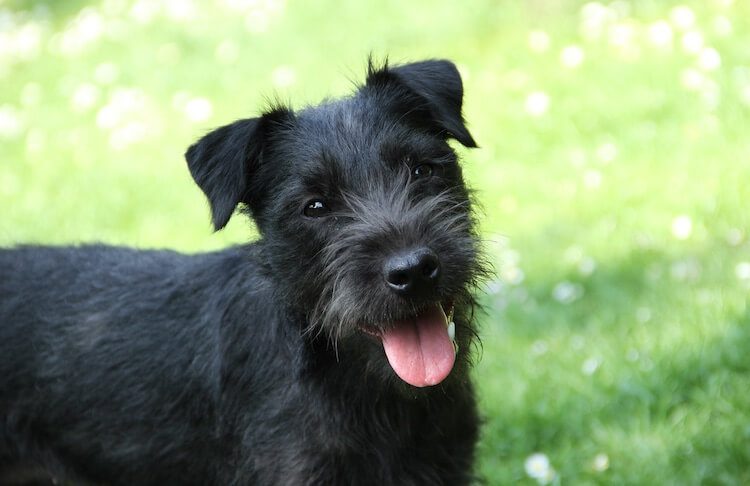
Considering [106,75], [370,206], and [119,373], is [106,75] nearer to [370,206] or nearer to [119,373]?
[119,373]

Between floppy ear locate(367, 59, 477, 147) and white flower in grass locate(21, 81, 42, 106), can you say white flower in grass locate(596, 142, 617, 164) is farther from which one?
white flower in grass locate(21, 81, 42, 106)

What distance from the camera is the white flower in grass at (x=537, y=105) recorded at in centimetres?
845

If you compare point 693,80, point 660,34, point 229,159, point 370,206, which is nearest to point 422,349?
point 370,206

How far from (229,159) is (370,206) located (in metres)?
0.64

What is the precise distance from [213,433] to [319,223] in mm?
1087

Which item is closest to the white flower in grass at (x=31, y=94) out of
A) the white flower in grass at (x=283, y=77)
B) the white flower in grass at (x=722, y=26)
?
the white flower in grass at (x=283, y=77)

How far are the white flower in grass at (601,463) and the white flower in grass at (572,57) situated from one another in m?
5.22

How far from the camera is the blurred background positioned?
4.93 meters

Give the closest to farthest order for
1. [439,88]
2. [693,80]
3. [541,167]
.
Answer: [439,88], [541,167], [693,80]

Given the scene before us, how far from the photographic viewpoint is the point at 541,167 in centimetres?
782

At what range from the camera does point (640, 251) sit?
248 inches

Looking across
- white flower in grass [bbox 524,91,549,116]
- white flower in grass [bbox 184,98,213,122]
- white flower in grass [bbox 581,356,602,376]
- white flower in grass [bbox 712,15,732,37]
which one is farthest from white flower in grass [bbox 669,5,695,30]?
white flower in grass [bbox 581,356,602,376]

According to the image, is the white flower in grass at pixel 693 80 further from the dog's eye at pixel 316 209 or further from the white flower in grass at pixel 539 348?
the dog's eye at pixel 316 209

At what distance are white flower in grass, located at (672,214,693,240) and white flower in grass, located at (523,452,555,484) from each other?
7.17 feet
